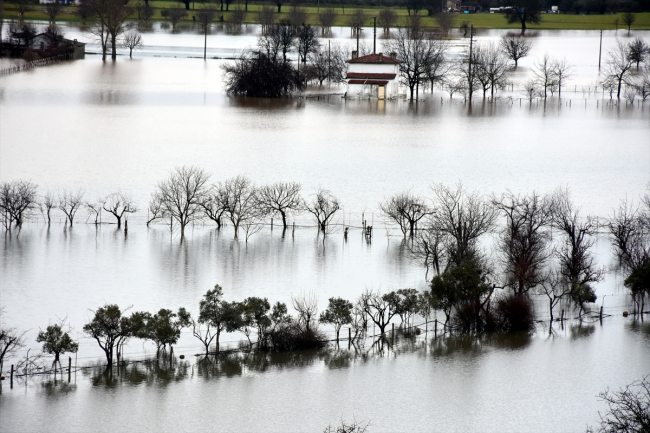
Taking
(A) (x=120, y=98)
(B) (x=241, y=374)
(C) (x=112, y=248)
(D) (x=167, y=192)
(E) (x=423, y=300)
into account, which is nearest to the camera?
(B) (x=241, y=374)

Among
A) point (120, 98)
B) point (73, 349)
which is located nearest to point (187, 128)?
point (120, 98)

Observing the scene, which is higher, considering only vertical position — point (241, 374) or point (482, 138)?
point (482, 138)

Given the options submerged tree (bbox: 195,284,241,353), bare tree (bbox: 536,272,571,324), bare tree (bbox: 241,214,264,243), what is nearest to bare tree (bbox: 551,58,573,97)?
bare tree (bbox: 241,214,264,243)

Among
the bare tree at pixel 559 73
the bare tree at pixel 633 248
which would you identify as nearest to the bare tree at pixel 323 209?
the bare tree at pixel 633 248

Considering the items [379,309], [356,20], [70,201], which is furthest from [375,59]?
[379,309]

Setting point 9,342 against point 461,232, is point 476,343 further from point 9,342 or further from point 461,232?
point 9,342

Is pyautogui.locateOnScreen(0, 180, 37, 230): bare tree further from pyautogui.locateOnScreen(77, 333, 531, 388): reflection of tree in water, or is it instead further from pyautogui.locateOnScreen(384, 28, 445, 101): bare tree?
pyautogui.locateOnScreen(384, 28, 445, 101): bare tree

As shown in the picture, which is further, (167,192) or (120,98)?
(120,98)

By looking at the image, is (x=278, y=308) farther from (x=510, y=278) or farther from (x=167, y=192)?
(x=167, y=192)
